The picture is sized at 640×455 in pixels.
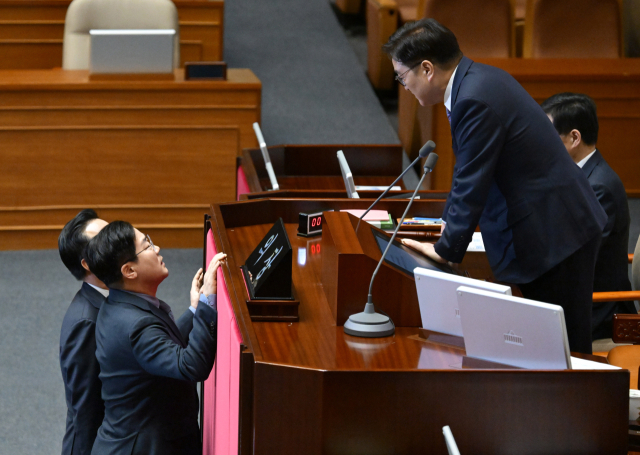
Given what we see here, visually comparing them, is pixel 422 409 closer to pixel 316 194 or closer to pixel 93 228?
pixel 93 228

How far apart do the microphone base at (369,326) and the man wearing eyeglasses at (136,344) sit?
0.30m

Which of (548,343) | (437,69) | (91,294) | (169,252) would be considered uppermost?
(437,69)

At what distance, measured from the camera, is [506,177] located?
1.88 metres

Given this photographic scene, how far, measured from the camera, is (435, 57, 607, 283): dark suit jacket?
182 cm

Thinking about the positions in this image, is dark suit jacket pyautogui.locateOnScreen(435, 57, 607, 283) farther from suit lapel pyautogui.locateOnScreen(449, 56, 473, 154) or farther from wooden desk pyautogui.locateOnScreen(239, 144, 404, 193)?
wooden desk pyautogui.locateOnScreen(239, 144, 404, 193)

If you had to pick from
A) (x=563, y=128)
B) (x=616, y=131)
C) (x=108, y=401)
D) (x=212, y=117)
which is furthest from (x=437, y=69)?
(x=616, y=131)

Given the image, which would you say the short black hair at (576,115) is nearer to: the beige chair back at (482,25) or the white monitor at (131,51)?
the white monitor at (131,51)

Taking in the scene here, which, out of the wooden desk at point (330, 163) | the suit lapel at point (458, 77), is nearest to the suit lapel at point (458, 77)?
the suit lapel at point (458, 77)

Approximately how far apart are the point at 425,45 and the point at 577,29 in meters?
3.41

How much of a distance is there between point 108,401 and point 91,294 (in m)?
0.25

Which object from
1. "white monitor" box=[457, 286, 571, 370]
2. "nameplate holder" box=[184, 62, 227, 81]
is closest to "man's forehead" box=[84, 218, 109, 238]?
"white monitor" box=[457, 286, 571, 370]

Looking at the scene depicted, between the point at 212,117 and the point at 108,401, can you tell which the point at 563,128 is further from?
the point at 212,117

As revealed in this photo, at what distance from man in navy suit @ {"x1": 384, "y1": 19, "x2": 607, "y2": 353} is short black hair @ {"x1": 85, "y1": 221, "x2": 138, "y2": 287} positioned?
631 millimetres

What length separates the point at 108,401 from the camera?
181 cm
